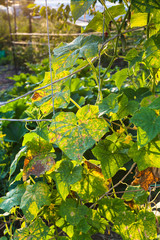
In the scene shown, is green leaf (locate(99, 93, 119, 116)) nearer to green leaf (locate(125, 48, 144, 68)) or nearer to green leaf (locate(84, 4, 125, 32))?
green leaf (locate(125, 48, 144, 68))

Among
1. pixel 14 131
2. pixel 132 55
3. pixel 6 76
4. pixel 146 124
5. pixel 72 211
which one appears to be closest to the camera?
pixel 146 124

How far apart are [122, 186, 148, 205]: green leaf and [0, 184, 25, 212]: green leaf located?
381 millimetres

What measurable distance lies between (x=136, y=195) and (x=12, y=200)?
1.46 feet

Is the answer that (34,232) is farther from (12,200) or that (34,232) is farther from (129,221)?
(129,221)

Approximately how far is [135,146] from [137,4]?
39 centimetres

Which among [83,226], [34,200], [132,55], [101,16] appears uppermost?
[101,16]

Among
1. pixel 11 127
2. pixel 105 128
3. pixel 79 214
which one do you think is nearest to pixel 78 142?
pixel 105 128

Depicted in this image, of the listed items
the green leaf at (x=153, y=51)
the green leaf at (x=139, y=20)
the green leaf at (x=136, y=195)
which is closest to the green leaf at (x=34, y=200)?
the green leaf at (x=136, y=195)

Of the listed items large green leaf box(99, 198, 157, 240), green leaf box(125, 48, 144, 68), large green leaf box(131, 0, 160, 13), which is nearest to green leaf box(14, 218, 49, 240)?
large green leaf box(99, 198, 157, 240)

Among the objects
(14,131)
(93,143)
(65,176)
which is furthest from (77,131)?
(14,131)

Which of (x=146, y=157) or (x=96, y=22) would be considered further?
(x=96, y=22)

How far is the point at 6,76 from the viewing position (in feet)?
22.4

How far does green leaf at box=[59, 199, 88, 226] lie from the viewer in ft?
2.95

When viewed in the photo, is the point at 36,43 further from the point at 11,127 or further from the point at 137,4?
the point at 137,4
